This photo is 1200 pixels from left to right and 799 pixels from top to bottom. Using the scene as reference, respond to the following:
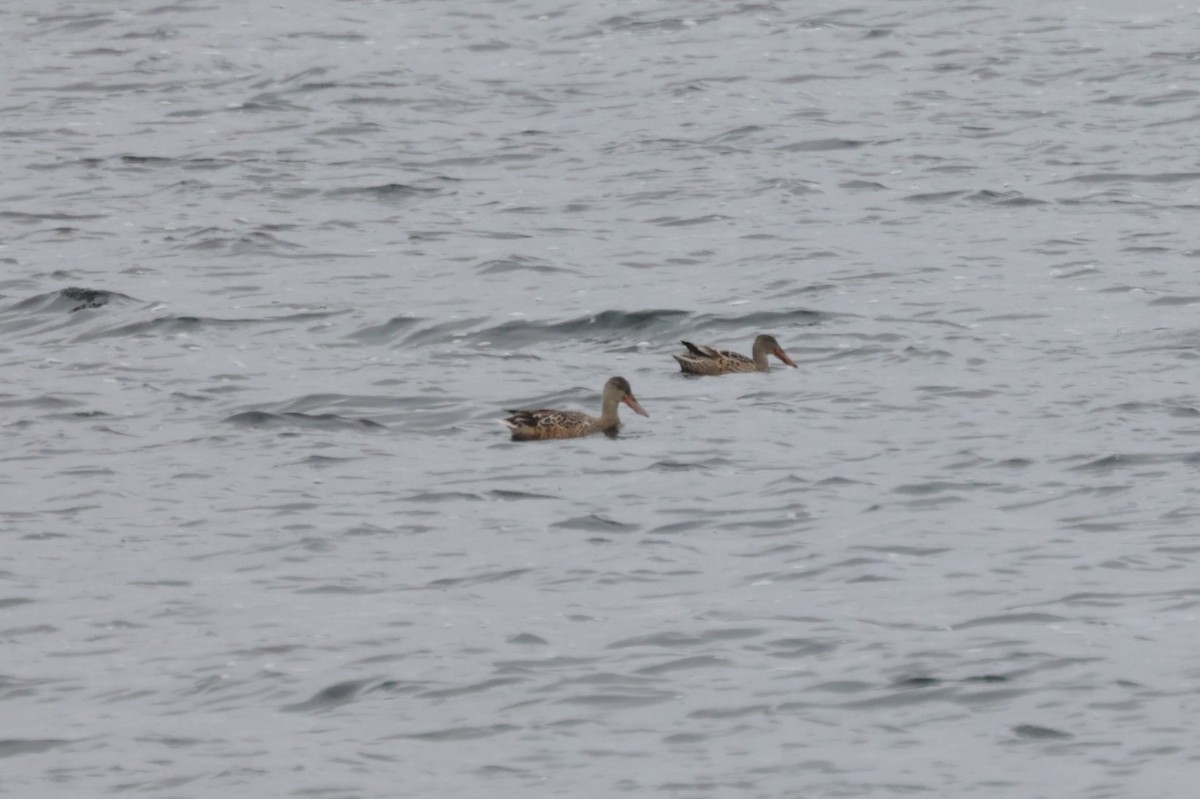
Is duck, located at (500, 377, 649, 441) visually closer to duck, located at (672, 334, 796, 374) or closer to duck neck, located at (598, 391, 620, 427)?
duck neck, located at (598, 391, 620, 427)

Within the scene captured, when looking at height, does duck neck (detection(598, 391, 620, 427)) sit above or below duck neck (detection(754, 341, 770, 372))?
above

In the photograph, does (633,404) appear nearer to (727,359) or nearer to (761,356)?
(727,359)

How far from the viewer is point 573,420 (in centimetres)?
1709

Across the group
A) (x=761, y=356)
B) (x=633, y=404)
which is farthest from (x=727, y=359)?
(x=633, y=404)

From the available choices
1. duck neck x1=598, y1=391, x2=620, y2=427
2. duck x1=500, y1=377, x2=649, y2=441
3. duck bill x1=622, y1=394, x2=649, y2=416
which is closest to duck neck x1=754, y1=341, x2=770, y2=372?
duck x1=500, y1=377, x2=649, y2=441

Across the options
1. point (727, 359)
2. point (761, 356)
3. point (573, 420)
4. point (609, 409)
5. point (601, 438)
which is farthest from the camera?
point (761, 356)

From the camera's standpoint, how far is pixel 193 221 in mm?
25016

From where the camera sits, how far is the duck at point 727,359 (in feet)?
61.3

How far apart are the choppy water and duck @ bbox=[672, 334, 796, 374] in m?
0.20

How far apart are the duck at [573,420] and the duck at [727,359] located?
3.47ft

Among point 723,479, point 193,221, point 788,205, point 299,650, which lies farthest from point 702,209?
point 299,650

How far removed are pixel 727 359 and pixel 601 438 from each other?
1830mm

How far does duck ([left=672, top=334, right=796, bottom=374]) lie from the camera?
1867cm

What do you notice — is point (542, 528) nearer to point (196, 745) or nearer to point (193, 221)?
point (196, 745)
